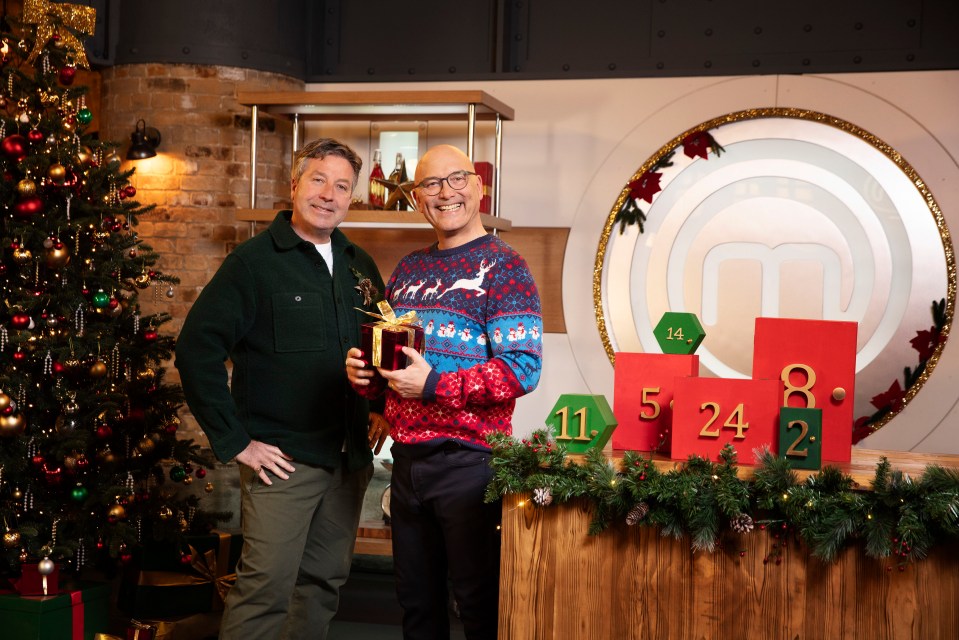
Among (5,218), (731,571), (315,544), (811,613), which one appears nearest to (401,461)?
(315,544)

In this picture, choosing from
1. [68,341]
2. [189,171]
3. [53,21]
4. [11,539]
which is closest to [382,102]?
[189,171]

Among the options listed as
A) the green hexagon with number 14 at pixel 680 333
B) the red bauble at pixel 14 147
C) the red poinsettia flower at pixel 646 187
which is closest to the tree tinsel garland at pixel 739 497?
the green hexagon with number 14 at pixel 680 333

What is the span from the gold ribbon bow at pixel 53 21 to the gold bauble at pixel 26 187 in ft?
1.71

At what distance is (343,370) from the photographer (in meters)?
2.63

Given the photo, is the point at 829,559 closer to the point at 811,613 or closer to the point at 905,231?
A: the point at 811,613

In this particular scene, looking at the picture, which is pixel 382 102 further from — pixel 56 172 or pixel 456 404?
pixel 456 404

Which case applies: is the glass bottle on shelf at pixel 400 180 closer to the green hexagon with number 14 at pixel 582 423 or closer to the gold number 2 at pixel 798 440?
the green hexagon with number 14 at pixel 582 423

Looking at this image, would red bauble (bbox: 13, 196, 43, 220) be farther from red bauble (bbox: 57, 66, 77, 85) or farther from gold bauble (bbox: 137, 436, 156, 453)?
gold bauble (bbox: 137, 436, 156, 453)

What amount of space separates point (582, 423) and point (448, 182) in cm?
64

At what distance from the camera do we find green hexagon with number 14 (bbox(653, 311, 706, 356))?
2391 mm

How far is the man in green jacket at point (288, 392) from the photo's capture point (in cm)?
251

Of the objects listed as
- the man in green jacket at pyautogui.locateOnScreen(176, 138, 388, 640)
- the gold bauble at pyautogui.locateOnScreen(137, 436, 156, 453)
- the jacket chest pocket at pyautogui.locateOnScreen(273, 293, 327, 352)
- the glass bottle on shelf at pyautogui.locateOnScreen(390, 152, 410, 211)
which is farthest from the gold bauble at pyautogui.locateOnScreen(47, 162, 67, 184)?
the glass bottle on shelf at pyautogui.locateOnScreen(390, 152, 410, 211)

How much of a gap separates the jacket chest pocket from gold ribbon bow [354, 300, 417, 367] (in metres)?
0.44

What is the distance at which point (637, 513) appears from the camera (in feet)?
6.74
